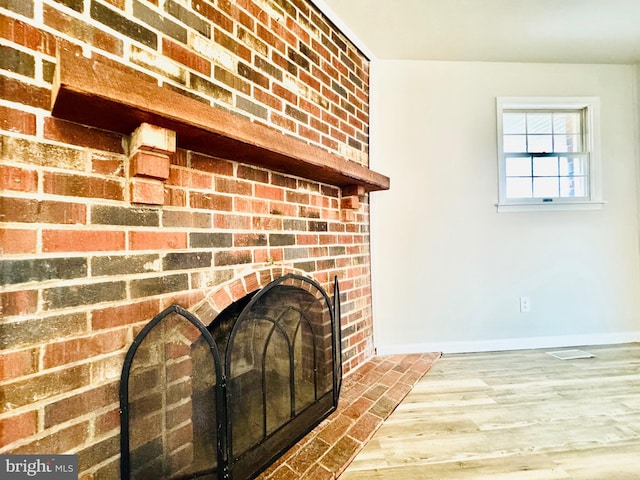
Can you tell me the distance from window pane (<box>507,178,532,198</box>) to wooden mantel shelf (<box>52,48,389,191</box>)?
7.02 ft

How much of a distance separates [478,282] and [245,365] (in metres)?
2.14

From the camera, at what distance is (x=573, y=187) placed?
8.73 ft

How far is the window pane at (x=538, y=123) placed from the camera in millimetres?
2652

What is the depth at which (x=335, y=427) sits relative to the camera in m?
1.46

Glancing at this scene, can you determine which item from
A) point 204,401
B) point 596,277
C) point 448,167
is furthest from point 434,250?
point 204,401

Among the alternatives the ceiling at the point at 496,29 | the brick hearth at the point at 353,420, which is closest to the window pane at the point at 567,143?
the ceiling at the point at 496,29

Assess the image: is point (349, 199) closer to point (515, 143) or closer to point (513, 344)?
point (515, 143)

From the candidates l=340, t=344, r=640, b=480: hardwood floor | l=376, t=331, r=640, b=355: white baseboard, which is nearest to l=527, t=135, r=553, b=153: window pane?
l=376, t=331, r=640, b=355: white baseboard

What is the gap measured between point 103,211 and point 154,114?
309mm

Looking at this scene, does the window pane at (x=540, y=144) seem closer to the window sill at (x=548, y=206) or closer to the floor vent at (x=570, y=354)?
the window sill at (x=548, y=206)

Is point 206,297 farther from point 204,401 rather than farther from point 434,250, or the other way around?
point 434,250

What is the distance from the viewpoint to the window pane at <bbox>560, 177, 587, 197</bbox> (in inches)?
104

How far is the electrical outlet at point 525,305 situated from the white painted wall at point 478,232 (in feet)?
0.15

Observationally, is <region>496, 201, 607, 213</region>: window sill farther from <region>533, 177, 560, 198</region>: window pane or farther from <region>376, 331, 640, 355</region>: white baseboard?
<region>376, 331, 640, 355</region>: white baseboard
